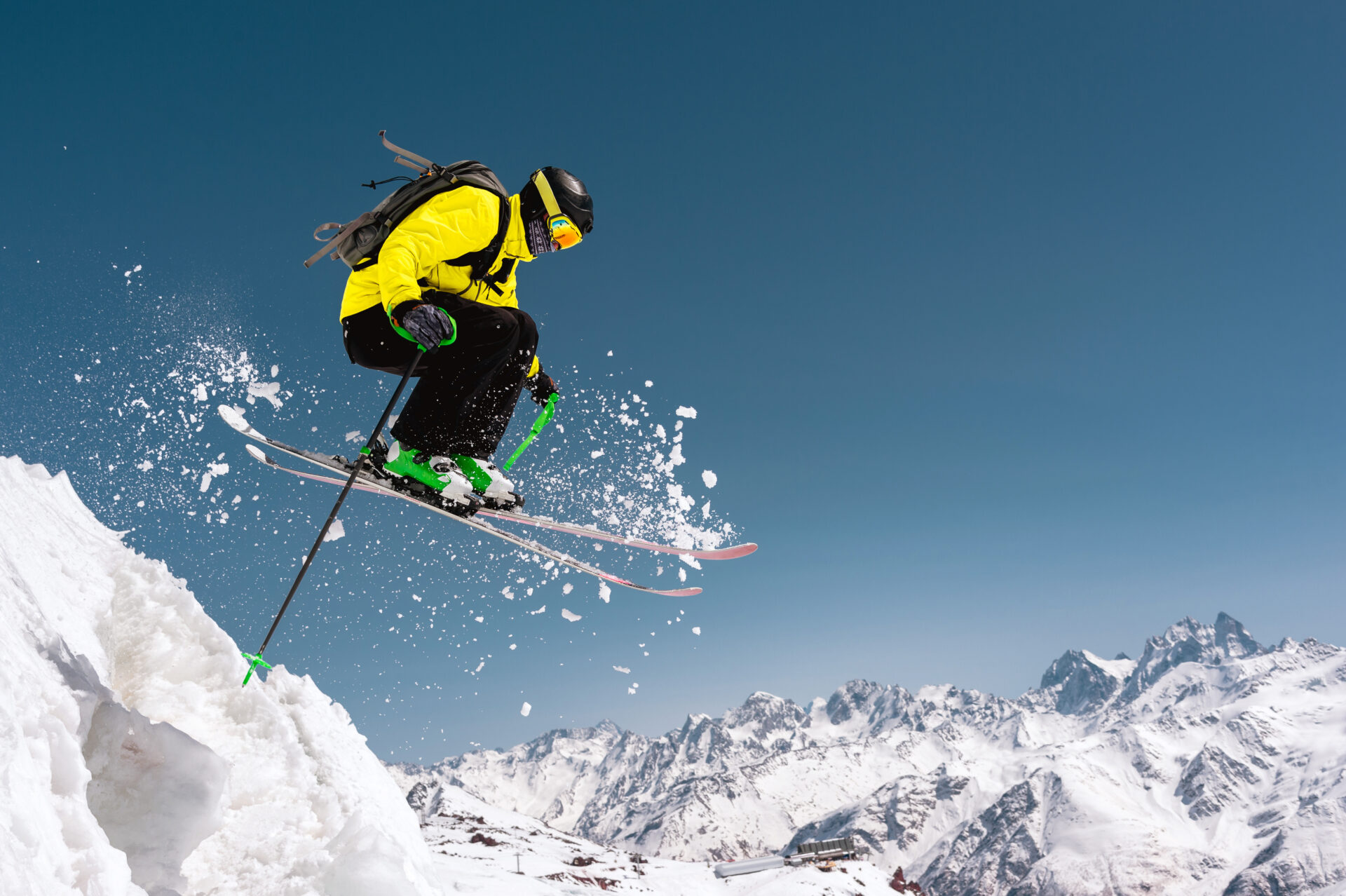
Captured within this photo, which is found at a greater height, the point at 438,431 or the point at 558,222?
the point at 558,222

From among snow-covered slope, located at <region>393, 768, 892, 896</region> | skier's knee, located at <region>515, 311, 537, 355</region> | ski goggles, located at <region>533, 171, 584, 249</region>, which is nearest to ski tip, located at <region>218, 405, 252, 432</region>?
skier's knee, located at <region>515, 311, 537, 355</region>

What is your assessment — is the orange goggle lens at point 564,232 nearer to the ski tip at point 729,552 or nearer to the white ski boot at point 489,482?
the white ski boot at point 489,482

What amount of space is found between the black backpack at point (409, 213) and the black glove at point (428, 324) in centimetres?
66

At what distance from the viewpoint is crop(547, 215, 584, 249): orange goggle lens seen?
6.14 metres

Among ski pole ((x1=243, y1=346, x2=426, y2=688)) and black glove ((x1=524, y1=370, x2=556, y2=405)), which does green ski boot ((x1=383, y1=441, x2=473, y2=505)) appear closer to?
ski pole ((x1=243, y1=346, x2=426, y2=688))

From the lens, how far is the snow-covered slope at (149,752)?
3209 millimetres

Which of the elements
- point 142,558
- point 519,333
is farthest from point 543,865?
point 519,333

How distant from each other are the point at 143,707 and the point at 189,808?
1.70 m

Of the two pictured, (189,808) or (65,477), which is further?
(65,477)

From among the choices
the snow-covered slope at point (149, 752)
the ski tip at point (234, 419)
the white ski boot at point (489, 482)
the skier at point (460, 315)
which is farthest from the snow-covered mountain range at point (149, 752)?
the white ski boot at point (489, 482)

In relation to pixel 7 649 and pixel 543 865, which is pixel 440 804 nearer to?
pixel 543 865

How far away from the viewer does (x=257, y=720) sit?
6.08 metres

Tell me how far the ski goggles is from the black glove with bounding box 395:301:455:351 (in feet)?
4.42

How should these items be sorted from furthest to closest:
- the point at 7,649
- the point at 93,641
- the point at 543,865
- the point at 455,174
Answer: the point at 543,865
the point at 455,174
the point at 93,641
the point at 7,649
